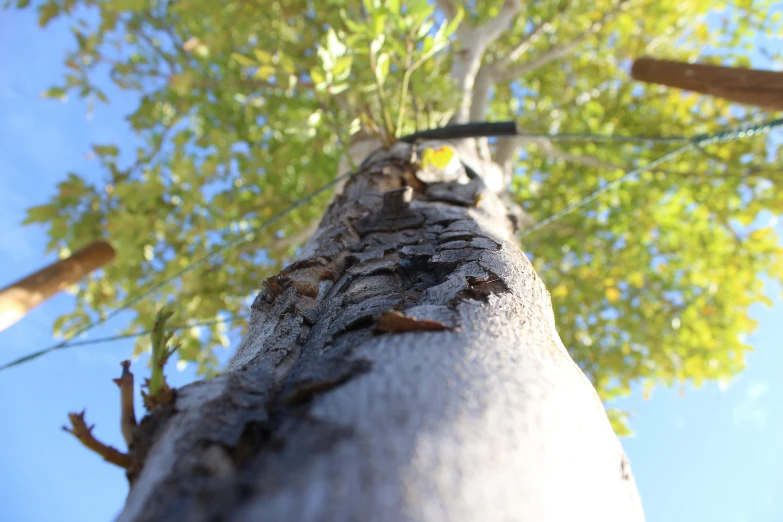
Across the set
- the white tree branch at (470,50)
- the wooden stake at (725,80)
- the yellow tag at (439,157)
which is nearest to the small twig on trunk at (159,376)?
the yellow tag at (439,157)

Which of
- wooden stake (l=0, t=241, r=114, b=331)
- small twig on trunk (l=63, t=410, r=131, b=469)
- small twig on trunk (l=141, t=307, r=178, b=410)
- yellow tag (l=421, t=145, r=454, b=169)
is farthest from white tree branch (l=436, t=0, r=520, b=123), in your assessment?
small twig on trunk (l=63, t=410, r=131, b=469)

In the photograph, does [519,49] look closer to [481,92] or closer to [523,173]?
[481,92]

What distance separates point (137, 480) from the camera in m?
0.49

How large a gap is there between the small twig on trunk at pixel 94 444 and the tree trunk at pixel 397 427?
0.08ft

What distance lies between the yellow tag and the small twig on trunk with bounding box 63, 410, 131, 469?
1.23m

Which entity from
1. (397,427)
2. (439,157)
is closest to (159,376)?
(397,427)

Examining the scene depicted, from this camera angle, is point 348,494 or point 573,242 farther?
point 573,242

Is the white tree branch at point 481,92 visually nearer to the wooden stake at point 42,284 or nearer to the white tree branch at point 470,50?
the white tree branch at point 470,50

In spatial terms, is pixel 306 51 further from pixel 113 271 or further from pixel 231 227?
pixel 113 271

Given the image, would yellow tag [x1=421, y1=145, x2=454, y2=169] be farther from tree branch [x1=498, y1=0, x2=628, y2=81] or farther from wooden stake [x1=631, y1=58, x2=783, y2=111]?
tree branch [x1=498, y1=0, x2=628, y2=81]

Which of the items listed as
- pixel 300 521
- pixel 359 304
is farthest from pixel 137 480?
pixel 359 304

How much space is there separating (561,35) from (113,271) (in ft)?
16.0

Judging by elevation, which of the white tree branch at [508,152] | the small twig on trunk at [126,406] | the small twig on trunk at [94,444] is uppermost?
the white tree branch at [508,152]

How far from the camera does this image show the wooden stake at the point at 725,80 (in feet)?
5.40
